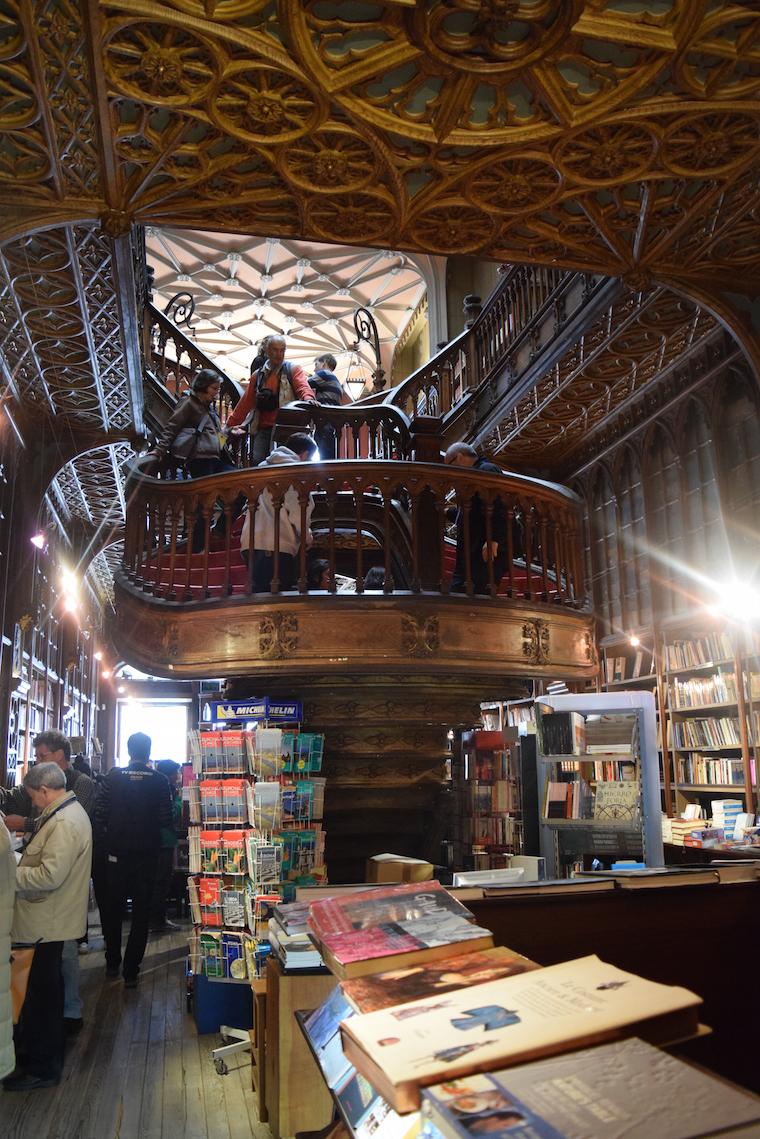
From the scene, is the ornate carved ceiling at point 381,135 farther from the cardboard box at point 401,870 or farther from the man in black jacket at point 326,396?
the cardboard box at point 401,870

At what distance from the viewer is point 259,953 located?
466cm

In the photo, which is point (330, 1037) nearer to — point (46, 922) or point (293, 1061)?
point (293, 1061)

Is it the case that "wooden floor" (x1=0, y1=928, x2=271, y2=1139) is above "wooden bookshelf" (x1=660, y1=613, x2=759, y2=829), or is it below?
below

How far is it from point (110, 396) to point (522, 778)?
5.00m

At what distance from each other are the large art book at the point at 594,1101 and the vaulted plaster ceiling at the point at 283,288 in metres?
17.9

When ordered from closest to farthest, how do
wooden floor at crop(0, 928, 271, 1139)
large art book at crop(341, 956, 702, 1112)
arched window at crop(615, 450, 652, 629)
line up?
large art book at crop(341, 956, 702, 1112) < wooden floor at crop(0, 928, 271, 1139) < arched window at crop(615, 450, 652, 629)

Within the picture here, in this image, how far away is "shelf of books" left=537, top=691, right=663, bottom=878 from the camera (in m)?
5.84

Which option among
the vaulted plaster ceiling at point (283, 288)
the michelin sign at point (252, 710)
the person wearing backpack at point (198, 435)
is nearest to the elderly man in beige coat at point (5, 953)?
the michelin sign at point (252, 710)

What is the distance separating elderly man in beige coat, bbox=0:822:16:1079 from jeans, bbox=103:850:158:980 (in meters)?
2.37

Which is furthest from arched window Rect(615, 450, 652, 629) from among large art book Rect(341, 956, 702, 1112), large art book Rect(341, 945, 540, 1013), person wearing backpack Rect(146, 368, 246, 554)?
large art book Rect(341, 956, 702, 1112)

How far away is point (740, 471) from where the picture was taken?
697 centimetres

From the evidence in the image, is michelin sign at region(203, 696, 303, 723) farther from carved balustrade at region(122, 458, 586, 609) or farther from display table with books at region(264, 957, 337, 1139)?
display table with books at region(264, 957, 337, 1139)

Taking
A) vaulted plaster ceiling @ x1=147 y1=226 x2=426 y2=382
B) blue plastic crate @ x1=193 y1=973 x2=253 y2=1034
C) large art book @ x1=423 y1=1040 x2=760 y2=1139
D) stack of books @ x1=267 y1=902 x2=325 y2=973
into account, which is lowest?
blue plastic crate @ x1=193 y1=973 x2=253 y2=1034

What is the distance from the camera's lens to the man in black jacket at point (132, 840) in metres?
5.91
